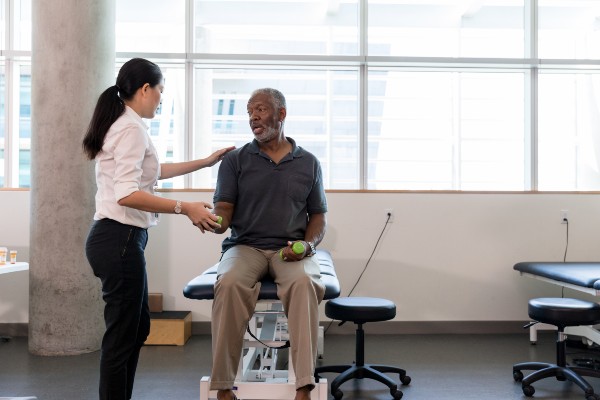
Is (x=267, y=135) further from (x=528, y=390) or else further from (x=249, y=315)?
(x=528, y=390)

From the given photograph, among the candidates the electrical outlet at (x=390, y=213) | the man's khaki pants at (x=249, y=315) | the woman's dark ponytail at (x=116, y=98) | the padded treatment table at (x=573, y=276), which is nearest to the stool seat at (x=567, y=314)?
the padded treatment table at (x=573, y=276)

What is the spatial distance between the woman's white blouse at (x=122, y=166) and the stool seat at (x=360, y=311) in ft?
4.16

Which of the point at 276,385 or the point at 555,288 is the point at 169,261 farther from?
the point at 555,288

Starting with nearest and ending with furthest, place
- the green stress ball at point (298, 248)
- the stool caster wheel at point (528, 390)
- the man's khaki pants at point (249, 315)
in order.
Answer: the man's khaki pants at point (249, 315), the green stress ball at point (298, 248), the stool caster wheel at point (528, 390)

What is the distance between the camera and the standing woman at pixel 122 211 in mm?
2047

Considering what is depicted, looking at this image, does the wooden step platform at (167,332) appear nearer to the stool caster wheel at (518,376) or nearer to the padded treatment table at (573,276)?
the stool caster wheel at (518,376)

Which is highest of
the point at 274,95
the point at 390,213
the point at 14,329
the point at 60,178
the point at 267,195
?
the point at 274,95

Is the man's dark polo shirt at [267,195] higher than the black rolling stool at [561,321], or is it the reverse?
the man's dark polo shirt at [267,195]

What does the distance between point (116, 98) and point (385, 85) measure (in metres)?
2.90

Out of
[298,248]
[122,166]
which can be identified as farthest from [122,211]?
[298,248]

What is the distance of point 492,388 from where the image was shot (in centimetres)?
307

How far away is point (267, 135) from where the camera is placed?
9.07ft

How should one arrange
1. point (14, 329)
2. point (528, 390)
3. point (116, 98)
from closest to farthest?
point (116, 98) < point (528, 390) < point (14, 329)

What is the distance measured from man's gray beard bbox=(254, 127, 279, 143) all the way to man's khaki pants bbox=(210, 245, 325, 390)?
0.66m
